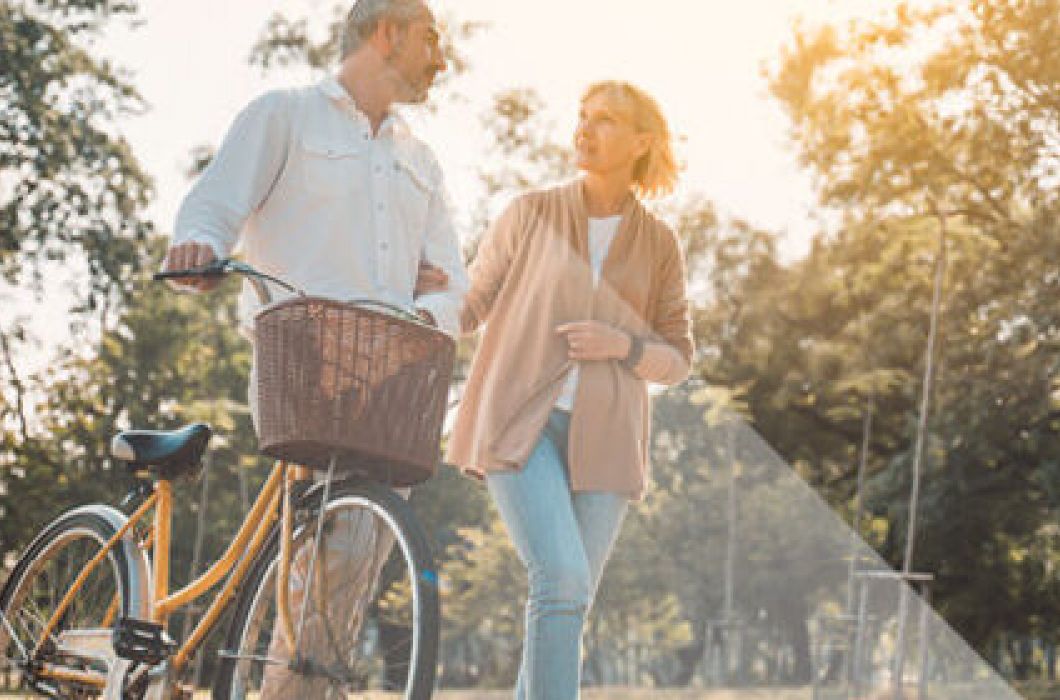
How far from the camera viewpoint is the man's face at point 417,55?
4.07 m

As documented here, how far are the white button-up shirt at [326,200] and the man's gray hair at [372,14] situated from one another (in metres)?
0.12

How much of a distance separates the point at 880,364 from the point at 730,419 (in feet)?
9.94

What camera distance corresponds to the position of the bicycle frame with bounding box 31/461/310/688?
3.68 metres

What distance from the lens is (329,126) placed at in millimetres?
4168

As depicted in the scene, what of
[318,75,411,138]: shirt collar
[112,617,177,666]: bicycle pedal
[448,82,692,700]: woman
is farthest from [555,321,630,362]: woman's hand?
[112,617,177,666]: bicycle pedal

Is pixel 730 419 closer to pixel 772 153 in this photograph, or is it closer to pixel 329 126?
pixel 772 153

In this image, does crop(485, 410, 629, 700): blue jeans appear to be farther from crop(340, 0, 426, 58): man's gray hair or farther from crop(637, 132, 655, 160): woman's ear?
crop(340, 0, 426, 58): man's gray hair

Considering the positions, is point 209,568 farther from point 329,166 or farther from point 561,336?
point 561,336

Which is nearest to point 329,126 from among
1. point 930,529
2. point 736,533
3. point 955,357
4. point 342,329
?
point 342,329

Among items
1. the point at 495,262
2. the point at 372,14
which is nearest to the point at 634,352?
the point at 495,262

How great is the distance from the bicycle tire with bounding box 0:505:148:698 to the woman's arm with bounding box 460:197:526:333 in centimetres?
105

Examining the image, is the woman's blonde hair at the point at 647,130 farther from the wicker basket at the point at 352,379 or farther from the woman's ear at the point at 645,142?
the wicker basket at the point at 352,379

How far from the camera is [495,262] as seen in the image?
4770 millimetres

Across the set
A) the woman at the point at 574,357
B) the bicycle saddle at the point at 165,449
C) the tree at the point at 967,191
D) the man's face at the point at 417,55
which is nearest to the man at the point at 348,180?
the man's face at the point at 417,55
